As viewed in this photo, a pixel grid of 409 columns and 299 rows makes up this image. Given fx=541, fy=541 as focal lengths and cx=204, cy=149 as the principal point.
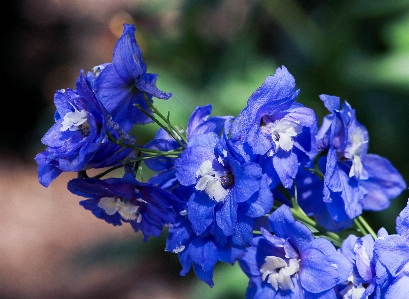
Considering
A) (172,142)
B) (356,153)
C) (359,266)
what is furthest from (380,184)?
(172,142)

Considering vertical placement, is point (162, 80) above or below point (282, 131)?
below

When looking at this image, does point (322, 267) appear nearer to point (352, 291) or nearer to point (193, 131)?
point (352, 291)

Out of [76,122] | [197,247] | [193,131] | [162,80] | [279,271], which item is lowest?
[162,80]

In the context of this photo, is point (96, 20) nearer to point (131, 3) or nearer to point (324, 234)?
point (131, 3)

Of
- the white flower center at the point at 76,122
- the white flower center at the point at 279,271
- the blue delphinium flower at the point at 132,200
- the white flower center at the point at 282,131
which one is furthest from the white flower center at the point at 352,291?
the white flower center at the point at 76,122

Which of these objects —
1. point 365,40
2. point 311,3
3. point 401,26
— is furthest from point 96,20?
point 401,26
